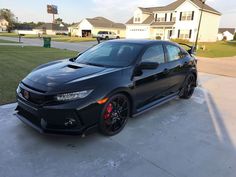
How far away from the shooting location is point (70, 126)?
115 inches

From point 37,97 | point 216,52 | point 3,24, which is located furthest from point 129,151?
point 3,24

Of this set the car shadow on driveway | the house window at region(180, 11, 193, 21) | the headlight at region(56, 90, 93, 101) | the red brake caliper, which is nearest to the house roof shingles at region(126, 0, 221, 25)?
the house window at region(180, 11, 193, 21)

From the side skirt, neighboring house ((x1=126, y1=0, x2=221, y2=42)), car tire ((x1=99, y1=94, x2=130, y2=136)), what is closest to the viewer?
car tire ((x1=99, y1=94, x2=130, y2=136))

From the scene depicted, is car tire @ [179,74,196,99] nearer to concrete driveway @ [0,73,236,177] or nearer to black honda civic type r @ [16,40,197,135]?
black honda civic type r @ [16,40,197,135]

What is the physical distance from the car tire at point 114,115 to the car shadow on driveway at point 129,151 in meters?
0.13

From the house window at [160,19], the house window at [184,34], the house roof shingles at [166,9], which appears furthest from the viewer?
the house window at [160,19]

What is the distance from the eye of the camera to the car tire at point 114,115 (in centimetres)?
320

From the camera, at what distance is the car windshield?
379 centimetres

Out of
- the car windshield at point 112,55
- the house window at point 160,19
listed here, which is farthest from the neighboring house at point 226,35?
the car windshield at point 112,55

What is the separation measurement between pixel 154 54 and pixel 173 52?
32.4 inches

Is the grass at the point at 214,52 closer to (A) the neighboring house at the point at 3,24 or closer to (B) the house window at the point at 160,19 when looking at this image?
(B) the house window at the point at 160,19

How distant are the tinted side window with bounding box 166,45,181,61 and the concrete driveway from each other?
130 centimetres

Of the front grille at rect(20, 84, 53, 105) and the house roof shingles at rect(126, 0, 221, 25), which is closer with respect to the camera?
the front grille at rect(20, 84, 53, 105)

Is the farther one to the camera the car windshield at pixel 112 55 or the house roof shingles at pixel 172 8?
the house roof shingles at pixel 172 8
